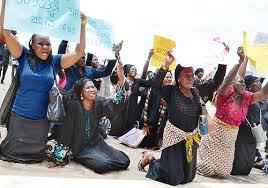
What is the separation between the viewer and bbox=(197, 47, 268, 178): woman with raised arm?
6.12 meters

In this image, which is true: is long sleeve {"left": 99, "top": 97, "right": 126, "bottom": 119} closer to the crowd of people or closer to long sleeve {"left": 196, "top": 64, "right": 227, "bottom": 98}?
A: the crowd of people

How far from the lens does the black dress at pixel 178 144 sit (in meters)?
5.04

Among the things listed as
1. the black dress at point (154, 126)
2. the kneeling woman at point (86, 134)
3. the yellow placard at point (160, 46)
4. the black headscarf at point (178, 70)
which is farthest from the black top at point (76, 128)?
the black dress at point (154, 126)

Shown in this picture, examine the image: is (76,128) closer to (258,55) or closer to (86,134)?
(86,134)

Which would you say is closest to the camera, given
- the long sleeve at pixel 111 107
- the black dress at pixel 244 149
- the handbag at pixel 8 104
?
the handbag at pixel 8 104

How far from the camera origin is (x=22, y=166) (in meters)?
5.12

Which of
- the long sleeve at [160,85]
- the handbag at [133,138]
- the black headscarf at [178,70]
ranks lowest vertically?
the handbag at [133,138]

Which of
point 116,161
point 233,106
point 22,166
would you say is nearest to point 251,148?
point 233,106

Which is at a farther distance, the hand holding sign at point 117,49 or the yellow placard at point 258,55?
the hand holding sign at point 117,49

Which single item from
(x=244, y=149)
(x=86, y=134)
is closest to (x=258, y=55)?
(x=244, y=149)

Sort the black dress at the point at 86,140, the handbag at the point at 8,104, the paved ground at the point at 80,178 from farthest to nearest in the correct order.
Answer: the black dress at the point at 86,140
the handbag at the point at 8,104
the paved ground at the point at 80,178

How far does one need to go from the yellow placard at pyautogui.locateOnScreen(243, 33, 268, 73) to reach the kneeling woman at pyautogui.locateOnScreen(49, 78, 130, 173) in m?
1.87

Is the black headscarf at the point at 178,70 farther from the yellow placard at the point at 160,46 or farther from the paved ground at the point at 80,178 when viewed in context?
the paved ground at the point at 80,178

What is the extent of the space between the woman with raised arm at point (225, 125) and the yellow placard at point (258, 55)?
414 mm
